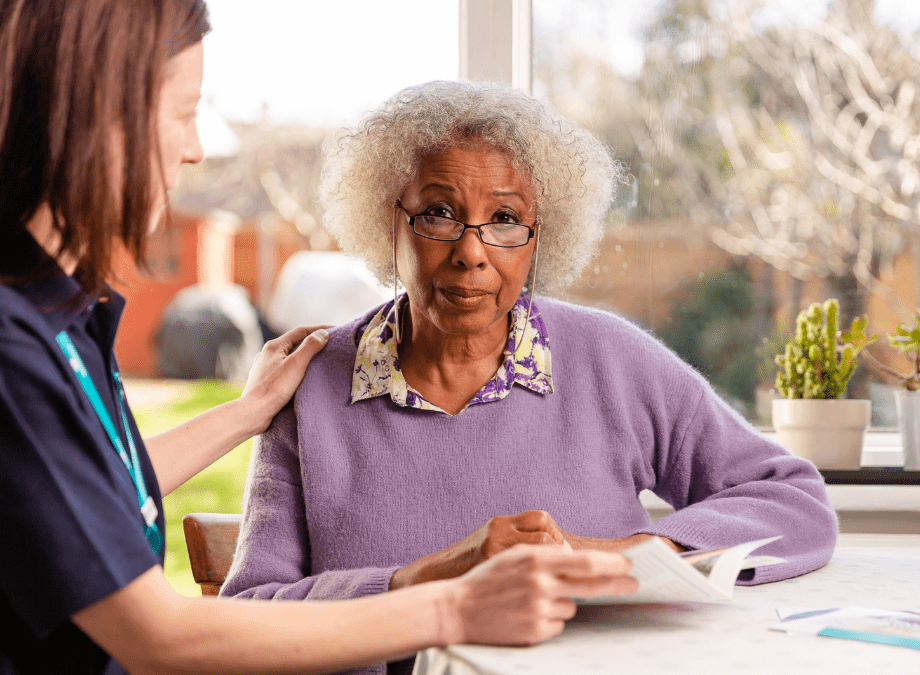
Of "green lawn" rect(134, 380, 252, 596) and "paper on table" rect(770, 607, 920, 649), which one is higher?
"paper on table" rect(770, 607, 920, 649)

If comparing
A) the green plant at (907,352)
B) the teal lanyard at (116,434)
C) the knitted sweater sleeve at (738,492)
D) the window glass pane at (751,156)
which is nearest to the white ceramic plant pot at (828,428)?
the green plant at (907,352)

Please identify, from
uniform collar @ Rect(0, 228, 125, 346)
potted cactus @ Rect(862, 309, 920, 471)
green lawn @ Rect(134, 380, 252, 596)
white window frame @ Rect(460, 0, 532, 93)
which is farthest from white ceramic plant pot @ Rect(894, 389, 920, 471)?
green lawn @ Rect(134, 380, 252, 596)

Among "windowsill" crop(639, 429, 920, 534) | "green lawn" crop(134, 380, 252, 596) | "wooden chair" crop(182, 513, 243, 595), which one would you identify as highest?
"wooden chair" crop(182, 513, 243, 595)

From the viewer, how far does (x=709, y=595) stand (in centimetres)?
86

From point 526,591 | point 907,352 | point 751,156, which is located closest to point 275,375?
point 526,591

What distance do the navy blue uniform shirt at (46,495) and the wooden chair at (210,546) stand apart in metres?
0.70

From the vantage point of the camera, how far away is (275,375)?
150 cm

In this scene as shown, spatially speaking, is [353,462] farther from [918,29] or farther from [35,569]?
[918,29]

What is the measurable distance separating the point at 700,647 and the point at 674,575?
0.27 feet

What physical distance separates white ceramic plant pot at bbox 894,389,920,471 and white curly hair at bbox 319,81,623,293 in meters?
0.82

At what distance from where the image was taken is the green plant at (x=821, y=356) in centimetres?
194

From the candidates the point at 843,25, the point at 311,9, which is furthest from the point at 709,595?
the point at 311,9

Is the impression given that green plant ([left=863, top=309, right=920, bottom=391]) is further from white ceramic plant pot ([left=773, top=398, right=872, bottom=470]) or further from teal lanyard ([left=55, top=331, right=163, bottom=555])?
teal lanyard ([left=55, top=331, right=163, bottom=555])

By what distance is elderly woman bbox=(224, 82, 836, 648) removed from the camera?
4.60 feet
